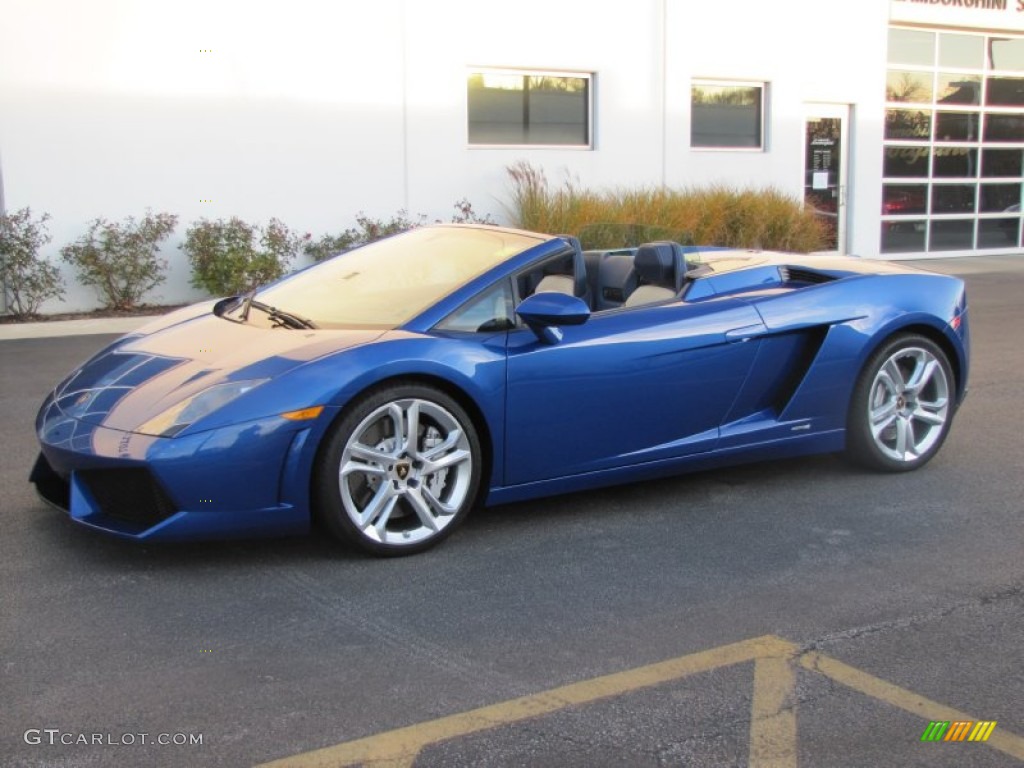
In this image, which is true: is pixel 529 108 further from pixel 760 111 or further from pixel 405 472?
pixel 405 472

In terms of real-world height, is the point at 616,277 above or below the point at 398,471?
above

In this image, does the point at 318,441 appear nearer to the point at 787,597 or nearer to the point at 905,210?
the point at 787,597

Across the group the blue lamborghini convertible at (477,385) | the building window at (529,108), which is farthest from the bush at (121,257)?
the blue lamborghini convertible at (477,385)

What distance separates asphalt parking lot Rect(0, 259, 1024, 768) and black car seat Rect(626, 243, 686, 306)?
0.94 metres

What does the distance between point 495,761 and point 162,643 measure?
4.12 feet

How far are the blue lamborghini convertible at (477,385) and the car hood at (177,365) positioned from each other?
0.04 feet

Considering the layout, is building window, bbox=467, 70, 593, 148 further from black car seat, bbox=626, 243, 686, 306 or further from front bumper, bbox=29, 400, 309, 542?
front bumper, bbox=29, 400, 309, 542

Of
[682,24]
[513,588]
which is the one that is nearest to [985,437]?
[513,588]

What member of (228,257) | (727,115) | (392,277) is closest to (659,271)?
(392,277)

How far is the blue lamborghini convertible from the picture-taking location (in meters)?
4.00

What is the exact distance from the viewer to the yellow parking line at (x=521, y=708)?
9.37 feet

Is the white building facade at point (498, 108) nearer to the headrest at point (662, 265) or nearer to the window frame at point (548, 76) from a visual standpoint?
the window frame at point (548, 76)

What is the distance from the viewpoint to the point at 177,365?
171 inches

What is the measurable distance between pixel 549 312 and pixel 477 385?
16.1 inches
